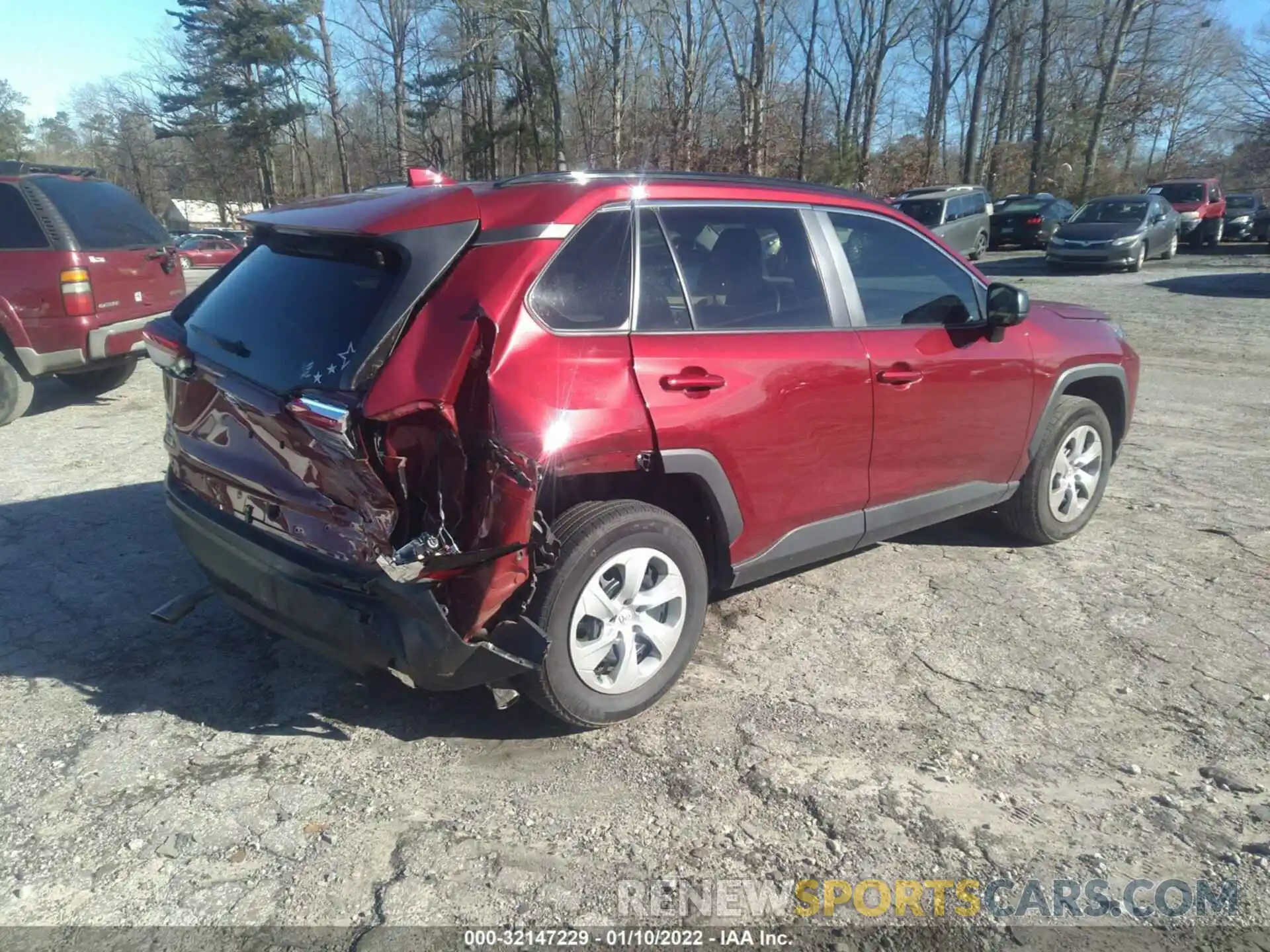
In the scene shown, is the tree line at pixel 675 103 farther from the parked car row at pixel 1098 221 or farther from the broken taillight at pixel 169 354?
the broken taillight at pixel 169 354

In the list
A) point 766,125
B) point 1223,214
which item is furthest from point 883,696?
point 766,125

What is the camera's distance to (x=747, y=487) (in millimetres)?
3557

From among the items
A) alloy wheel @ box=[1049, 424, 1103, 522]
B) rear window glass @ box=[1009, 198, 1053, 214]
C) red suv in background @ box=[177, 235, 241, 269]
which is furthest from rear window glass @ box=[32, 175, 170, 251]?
red suv in background @ box=[177, 235, 241, 269]

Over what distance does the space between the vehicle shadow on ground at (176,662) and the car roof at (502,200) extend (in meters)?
1.70

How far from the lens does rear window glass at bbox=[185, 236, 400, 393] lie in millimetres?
2949

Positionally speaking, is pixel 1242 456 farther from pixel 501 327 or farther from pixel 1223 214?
pixel 1223 214

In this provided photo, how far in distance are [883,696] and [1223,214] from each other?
97.4 feet

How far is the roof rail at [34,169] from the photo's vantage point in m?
7.64

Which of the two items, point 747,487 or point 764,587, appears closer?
point 747,487

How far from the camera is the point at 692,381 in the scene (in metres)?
3.31

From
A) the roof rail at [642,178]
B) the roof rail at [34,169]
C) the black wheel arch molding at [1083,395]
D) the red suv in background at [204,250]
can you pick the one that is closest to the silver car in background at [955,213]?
the black wheel arch molding at [1083,395]

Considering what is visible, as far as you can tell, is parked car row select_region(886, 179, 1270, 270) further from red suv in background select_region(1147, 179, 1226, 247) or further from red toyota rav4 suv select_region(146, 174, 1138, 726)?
red toyota rav4 suv select_region(146, 174, 1138, 726)

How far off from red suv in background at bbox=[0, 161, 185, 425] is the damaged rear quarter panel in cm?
585

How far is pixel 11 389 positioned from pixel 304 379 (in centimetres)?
599
